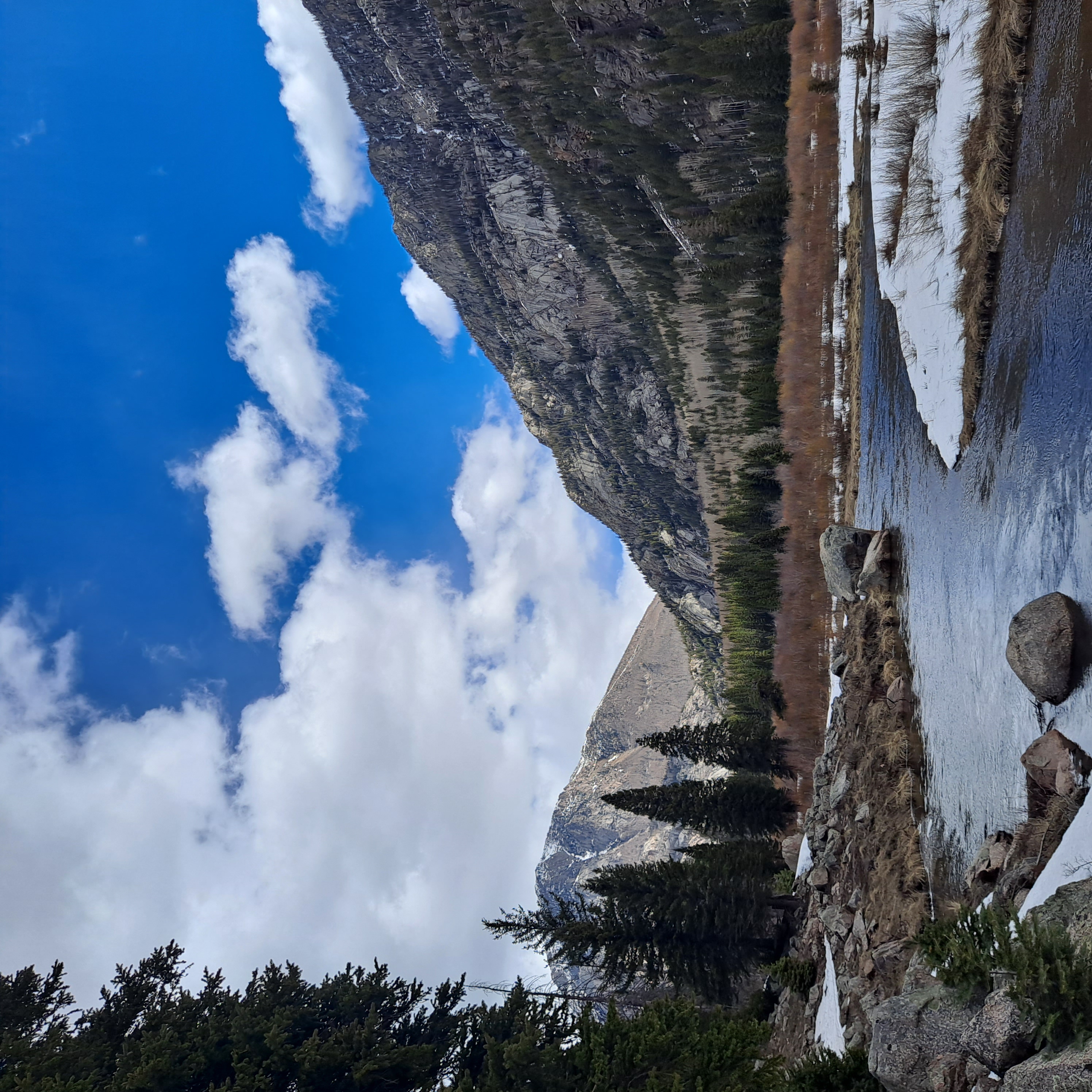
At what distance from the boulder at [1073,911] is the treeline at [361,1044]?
4192 mm

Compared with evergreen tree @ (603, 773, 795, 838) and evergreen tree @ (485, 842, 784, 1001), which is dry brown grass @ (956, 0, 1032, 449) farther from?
evergreen tree @ (603, 773, 795, 838)

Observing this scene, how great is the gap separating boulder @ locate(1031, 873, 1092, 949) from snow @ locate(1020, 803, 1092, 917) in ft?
0.44

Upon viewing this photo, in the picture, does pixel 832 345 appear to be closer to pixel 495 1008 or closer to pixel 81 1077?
pixel 495 1008

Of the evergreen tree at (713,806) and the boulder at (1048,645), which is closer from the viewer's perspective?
the boulder at (1048,645)

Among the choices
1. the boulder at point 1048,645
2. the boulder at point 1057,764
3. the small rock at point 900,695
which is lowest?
the boulder at point 1057,764

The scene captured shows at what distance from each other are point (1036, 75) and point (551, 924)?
2472 cm

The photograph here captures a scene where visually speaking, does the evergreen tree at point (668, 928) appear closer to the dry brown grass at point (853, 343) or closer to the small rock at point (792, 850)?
the small rock at point (792, 850)

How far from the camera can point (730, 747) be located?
30.9 m

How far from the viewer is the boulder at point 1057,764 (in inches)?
348

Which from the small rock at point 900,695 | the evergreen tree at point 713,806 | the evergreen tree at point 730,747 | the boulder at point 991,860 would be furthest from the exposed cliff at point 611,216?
the boulder at point 991,860

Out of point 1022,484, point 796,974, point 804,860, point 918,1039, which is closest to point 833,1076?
point 918,1039

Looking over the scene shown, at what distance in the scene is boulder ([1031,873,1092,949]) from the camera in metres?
6.73

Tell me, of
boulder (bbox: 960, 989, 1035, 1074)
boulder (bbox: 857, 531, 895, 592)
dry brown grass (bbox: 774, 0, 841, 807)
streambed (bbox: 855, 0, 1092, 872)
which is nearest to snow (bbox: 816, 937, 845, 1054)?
streambed (bbox: 855, 0, 1092, 872)

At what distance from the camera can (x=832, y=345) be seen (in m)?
33.0
